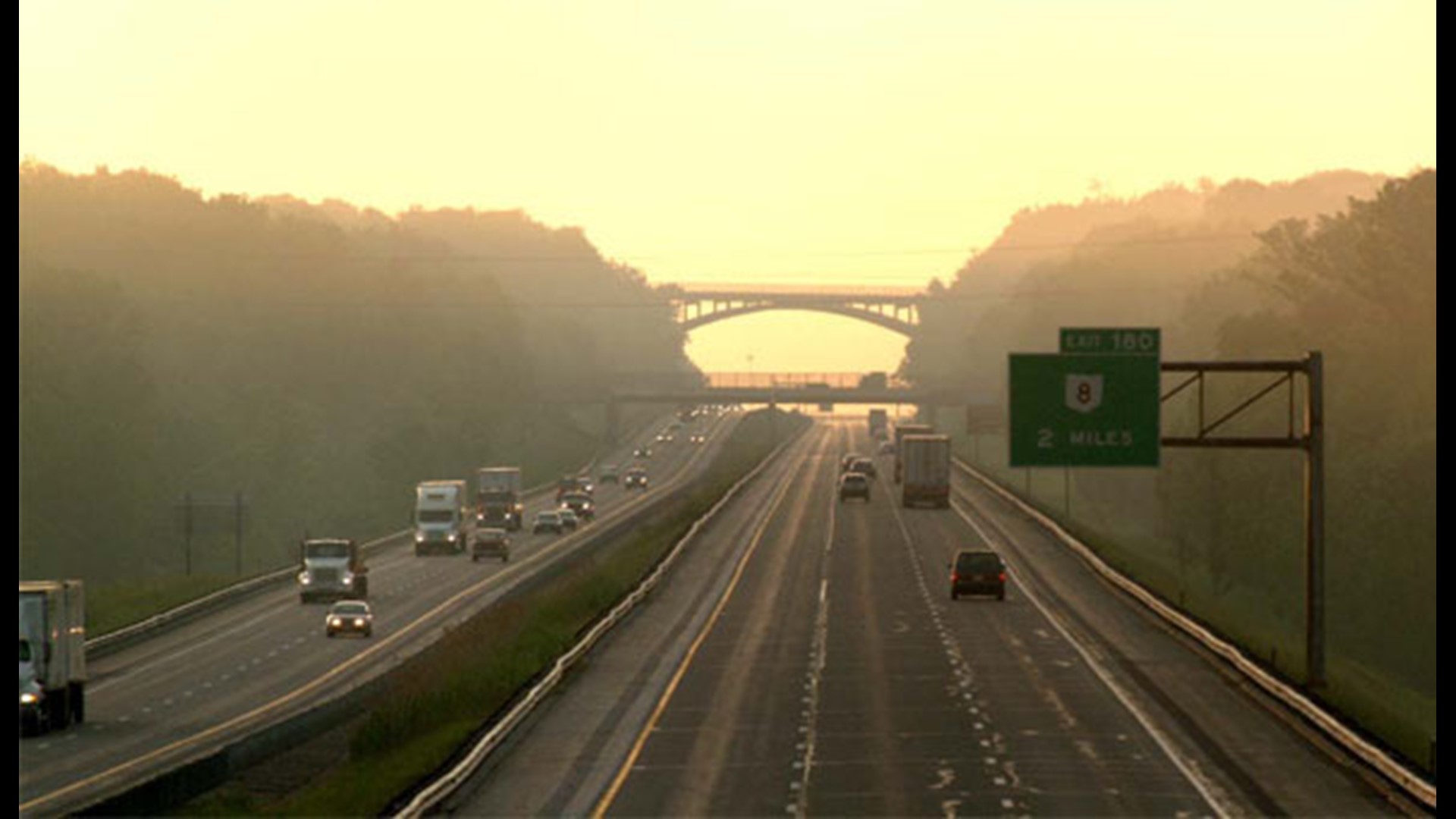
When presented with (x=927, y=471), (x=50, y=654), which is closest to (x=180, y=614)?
(x=50, y=654)

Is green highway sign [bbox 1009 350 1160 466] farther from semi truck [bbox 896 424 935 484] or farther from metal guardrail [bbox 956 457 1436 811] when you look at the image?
semi truck [bbox 896 424 935 484]

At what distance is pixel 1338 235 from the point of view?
455 feet

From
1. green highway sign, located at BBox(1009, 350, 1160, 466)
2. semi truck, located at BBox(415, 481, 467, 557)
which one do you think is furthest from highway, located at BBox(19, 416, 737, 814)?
green highway sign, located at BBox(1009, 350, 1160, 466)

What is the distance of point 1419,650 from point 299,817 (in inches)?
2950

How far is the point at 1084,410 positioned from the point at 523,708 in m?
14.5

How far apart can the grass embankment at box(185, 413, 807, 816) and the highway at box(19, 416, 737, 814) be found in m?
2.34

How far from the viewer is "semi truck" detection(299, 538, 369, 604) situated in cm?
10425

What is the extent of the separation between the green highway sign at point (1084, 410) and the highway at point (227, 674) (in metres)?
19.6

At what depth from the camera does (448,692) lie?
206 feet

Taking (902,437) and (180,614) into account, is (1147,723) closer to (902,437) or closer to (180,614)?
(180,614)

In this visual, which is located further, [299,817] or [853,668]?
[853,668]

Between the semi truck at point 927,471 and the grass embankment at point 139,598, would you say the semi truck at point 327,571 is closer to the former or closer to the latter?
the grass embankment at point 139,598
